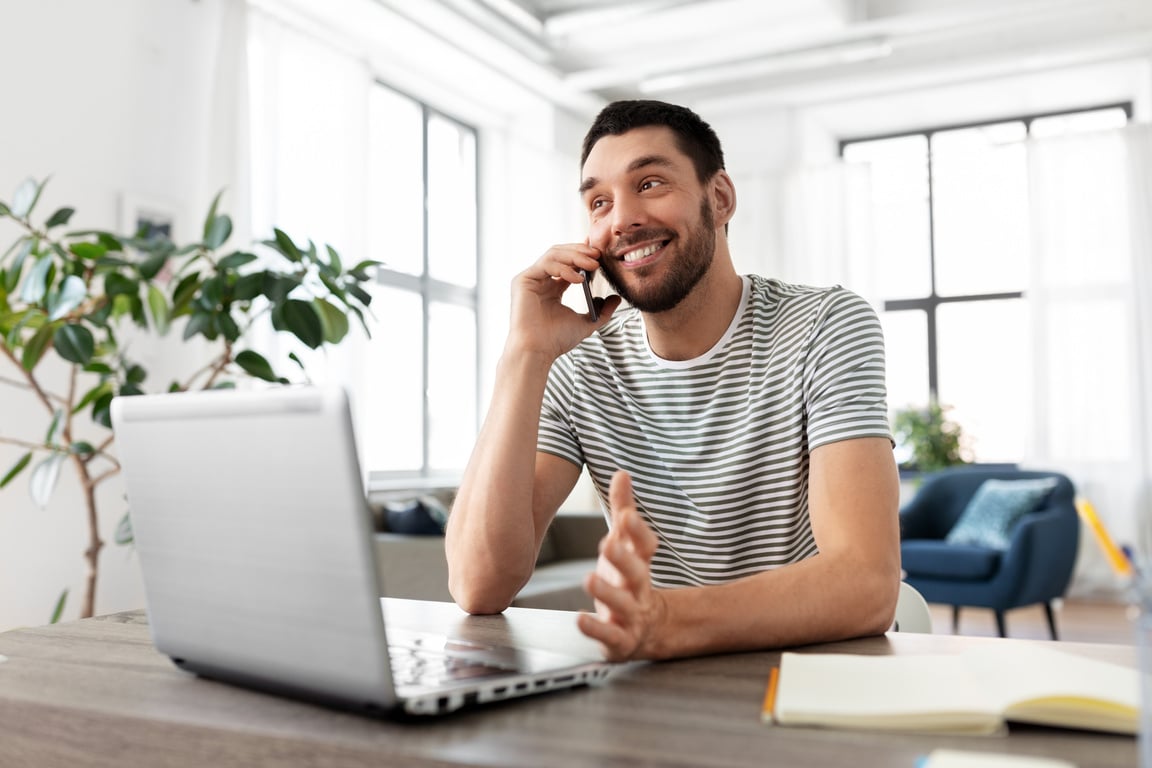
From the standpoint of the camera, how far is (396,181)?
19.2 feet

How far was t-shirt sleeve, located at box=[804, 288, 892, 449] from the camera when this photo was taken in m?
1.33

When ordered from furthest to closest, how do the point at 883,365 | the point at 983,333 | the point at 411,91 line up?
the point at 983,333 < the point at 411,91 < the point at 883,365

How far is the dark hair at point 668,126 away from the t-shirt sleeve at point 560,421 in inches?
14.7

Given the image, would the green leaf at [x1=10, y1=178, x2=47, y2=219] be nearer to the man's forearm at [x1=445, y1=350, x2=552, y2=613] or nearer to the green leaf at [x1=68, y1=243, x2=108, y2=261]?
the green leaf at [x1=68, y1=243, x2=108, y2=261]

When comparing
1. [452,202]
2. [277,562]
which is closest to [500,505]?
[277,562]

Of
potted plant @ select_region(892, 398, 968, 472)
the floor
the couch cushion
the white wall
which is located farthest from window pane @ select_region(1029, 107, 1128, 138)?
the white wall

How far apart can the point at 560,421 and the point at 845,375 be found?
0.49 meters

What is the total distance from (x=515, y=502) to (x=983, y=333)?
6.13 metres

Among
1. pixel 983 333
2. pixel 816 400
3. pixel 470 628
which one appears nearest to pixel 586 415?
pixel 816 400

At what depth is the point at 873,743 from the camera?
67 cm

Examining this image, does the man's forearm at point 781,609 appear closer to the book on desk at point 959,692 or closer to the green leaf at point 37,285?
the book on desk at point 959,692

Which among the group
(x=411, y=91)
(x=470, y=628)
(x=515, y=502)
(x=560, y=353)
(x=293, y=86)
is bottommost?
(x=470, y=628)

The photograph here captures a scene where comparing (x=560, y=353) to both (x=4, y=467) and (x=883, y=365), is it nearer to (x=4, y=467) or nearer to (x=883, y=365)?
(x=883, y=365)

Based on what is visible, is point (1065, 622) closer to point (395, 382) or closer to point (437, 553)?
point (437, 553)
